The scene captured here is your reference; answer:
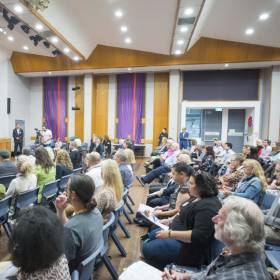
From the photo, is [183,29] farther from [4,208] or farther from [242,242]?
[242,242]

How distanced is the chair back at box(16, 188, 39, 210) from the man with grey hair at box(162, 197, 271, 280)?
2.25 m

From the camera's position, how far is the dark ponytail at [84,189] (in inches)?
62.0

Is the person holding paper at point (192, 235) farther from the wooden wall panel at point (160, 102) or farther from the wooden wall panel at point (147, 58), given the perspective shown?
A: the wooden wall panel at point (160, 102)

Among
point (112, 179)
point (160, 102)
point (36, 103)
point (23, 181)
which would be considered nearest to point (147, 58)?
point (160, 102)

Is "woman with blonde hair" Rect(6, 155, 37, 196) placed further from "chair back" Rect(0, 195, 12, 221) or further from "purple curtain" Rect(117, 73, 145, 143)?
"purple curtain" Rect(117, 73, 145, 143)

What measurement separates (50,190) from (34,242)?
99.1 inches

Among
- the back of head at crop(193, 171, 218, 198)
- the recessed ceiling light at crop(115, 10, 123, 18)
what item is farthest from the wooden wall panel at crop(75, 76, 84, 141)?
the back of head at crop(193, 171, 218, 198)

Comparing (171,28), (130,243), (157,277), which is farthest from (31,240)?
(171,28)

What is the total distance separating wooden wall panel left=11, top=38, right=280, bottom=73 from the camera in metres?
8.87

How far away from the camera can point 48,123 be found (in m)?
12.6

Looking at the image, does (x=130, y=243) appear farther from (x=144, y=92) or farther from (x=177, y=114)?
(x=144, y=92)

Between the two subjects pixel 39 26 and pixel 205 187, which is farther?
pixel 39 26

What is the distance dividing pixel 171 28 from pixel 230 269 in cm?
748

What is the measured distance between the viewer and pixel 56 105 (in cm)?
1247
